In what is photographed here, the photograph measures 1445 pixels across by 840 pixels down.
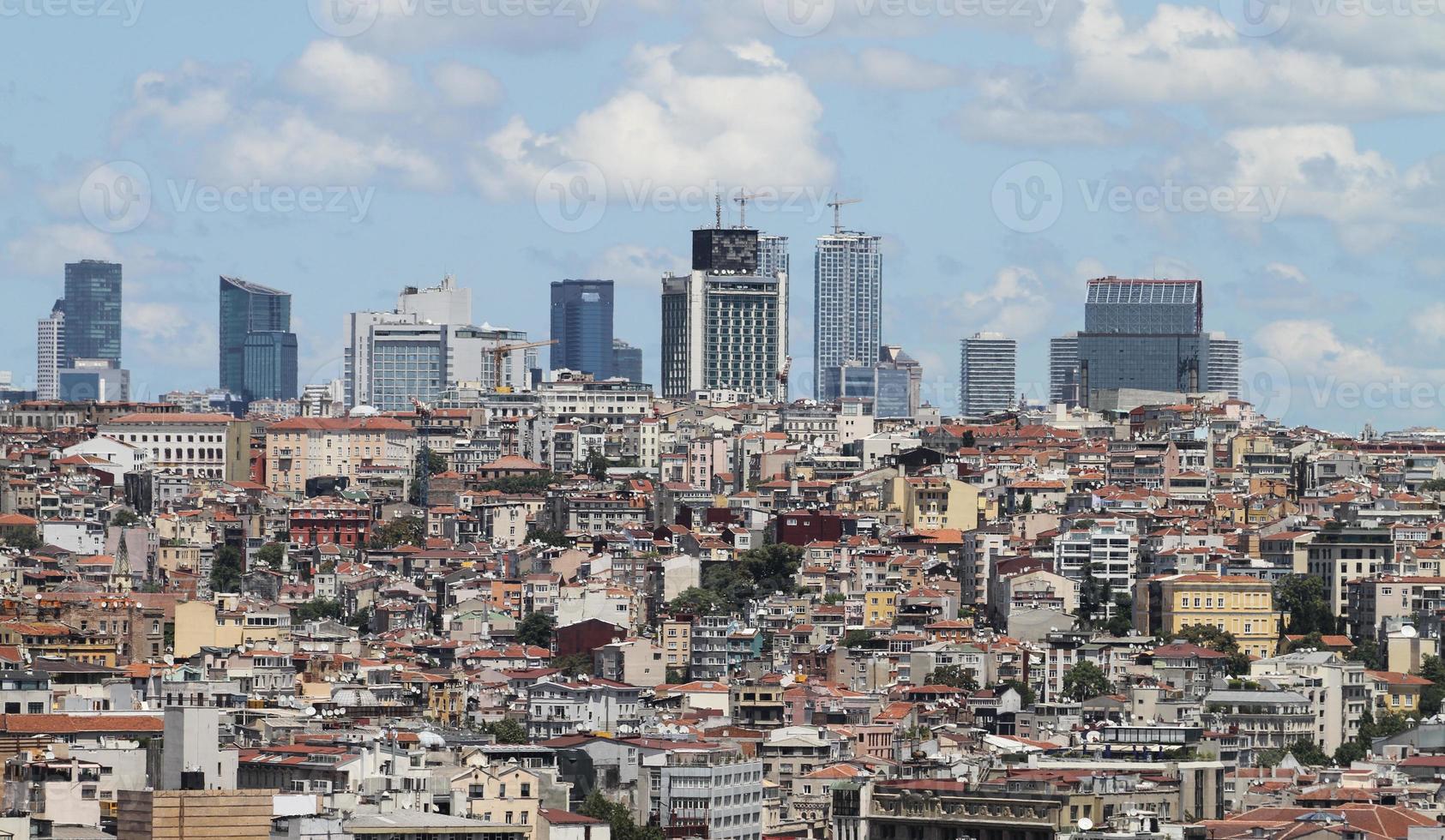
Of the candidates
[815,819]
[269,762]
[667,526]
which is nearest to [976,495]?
[667,526]

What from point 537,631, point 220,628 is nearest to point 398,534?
point 537,631

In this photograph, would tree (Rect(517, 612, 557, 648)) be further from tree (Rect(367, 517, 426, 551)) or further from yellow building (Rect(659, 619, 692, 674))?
tree (Rect(367, 517, 426, 551))

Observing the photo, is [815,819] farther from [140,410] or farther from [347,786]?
[140,410]

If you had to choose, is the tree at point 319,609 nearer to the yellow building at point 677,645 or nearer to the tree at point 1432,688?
the yellow building at point 677,645

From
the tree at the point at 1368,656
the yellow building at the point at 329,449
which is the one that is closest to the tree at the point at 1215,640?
the tree at the point at 1368,656

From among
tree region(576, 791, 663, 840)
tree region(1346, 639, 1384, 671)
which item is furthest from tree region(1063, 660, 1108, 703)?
tree region(576, 791, 663, 840)

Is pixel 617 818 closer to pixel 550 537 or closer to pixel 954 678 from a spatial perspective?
pixel 954 678
